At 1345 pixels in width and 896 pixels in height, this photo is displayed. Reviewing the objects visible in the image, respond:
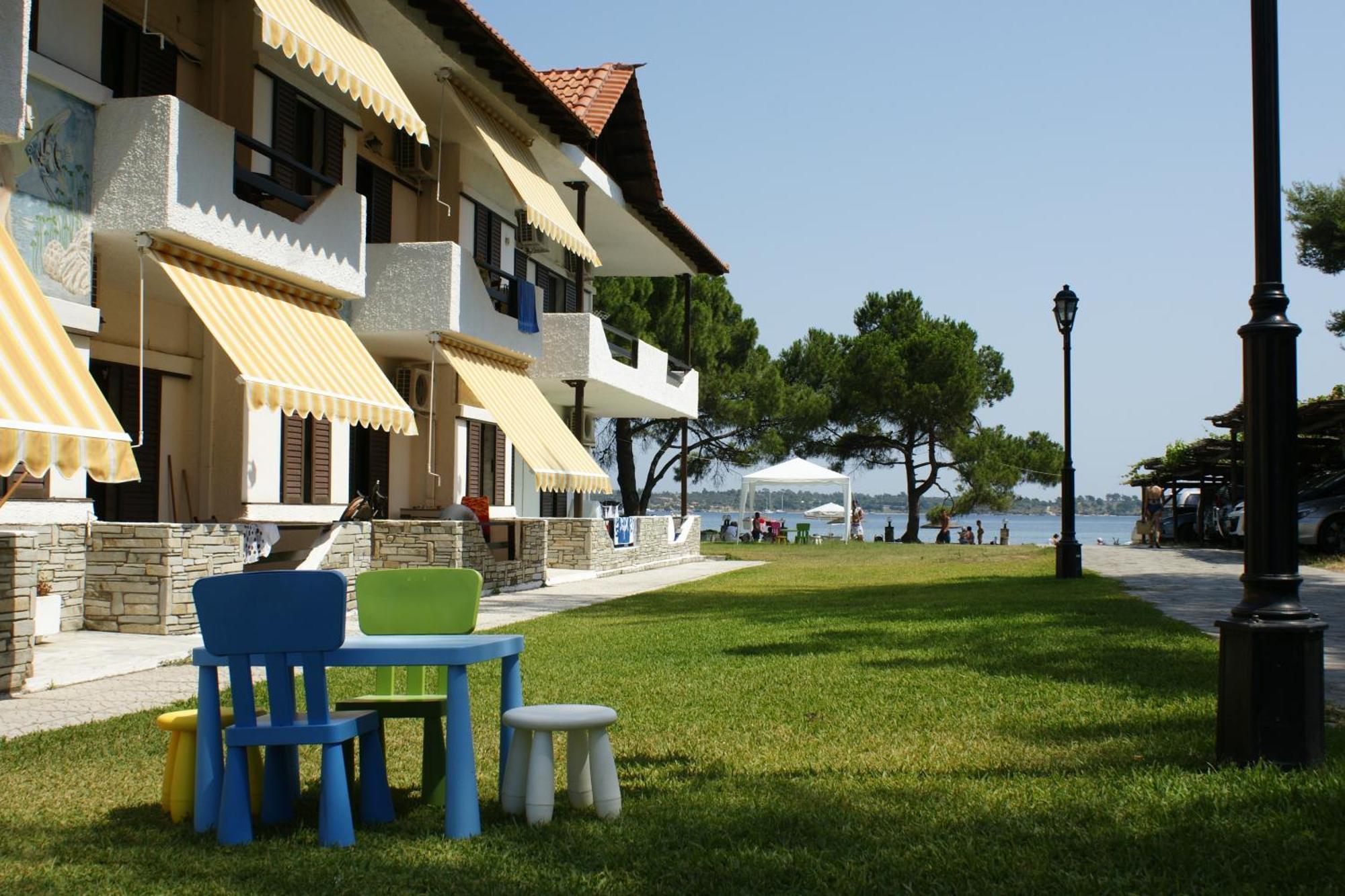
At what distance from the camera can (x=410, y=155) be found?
1948 cm

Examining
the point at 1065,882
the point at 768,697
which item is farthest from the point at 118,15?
the point at 1065,882

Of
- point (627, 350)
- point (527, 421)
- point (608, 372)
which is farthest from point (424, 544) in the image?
point (627, 350)

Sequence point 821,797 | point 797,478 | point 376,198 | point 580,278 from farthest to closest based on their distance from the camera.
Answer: point 797,478 < point 580,278 < point 376,198 < point 821,797

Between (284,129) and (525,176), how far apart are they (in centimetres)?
458

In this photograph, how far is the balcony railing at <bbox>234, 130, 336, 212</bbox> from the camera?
1356 cm

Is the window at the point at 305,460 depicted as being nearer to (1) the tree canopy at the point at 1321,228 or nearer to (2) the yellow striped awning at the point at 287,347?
(2) the yellow striped awning at the point at 287,347

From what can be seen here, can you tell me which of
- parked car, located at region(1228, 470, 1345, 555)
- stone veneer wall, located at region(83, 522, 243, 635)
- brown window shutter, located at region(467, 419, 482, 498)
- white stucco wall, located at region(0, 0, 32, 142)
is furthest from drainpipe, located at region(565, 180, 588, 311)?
white stucco wall, located at region(0, 0, 32, 142)

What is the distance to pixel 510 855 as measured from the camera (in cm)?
435

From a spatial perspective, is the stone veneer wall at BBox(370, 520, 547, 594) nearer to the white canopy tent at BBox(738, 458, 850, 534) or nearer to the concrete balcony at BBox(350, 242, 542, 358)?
the concrete balcony at BBox(350, 242, 542, 358)

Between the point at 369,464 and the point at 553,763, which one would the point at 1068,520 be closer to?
the point at 369,464

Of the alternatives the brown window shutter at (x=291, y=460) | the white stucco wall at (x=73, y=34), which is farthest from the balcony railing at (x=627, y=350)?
the white stucco wall at (x=73, y=34)

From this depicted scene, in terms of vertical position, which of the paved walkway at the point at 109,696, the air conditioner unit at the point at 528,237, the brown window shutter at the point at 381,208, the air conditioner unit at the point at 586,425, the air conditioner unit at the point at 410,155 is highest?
the air conditioner unit at the point at 410,155

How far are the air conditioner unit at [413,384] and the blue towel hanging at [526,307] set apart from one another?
5.99 ft

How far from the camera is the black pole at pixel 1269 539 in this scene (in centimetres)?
525
